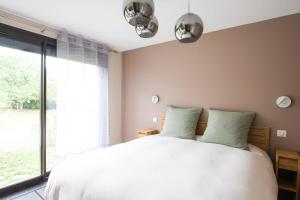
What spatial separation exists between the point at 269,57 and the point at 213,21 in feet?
2.91

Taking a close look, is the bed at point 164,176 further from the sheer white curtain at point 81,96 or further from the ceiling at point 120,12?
the ceiling at point 120,12

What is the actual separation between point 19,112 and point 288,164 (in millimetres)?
3469

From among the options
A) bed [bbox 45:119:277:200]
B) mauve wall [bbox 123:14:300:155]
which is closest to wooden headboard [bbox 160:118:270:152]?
mauve wall [bbox 123:14:300:155]

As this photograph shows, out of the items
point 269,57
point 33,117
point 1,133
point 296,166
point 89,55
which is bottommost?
point 296,166

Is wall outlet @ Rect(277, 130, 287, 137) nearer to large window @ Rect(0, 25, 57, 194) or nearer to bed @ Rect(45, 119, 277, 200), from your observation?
bed @ Rect(45, 119, 277, 200)

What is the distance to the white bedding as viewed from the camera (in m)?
1.19

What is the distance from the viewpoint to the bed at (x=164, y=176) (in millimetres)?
1188

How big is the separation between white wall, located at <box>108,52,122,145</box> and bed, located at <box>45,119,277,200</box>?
171cm

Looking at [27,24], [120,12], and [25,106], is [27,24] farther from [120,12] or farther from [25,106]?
[120,12]

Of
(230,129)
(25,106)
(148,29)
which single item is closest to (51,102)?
(25,106)

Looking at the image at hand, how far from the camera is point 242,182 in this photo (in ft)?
4.27

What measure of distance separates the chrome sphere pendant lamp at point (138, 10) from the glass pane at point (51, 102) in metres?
1.88

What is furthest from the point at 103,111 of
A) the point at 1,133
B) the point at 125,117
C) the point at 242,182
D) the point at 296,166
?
the point at 296,166

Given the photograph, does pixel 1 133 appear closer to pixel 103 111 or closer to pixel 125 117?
pixel 103 111
